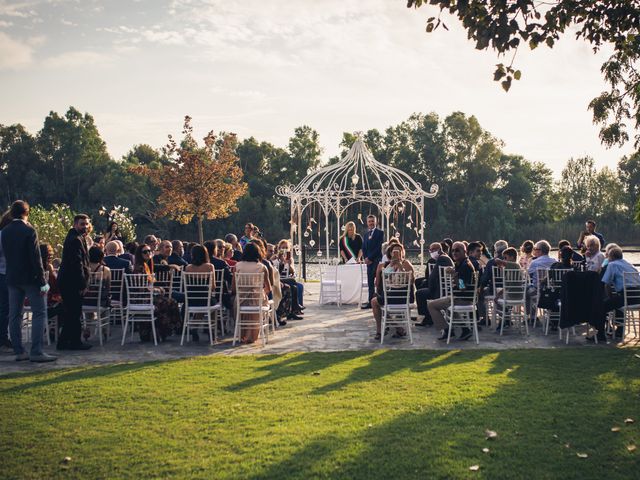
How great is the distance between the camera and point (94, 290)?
8852 millimetres

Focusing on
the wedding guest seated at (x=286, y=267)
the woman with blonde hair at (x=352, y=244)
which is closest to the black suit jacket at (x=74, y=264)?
the wedding guest seated at (x=286, y=267)

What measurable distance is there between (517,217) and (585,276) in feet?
132

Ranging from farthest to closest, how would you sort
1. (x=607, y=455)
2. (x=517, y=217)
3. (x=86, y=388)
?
(x=517, y=217) < (x=86, y=388) < (x=607, y=455)

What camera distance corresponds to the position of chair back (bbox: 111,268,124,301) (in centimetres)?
927

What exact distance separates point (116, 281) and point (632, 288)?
26.0 ft

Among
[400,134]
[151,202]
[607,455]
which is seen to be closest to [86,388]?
[607,455]

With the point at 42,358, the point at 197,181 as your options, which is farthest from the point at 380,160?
the point at 42,358

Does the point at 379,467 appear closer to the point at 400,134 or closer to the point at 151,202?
the point at 151,202

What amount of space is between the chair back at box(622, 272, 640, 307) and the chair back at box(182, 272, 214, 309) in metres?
6.08

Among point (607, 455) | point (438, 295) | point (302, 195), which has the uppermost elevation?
point (302, 195)

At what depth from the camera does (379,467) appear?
414 centimetres

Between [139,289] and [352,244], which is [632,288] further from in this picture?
[139,289]

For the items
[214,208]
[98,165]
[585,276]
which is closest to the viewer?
[585,276]

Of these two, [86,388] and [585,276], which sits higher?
[585,276]
